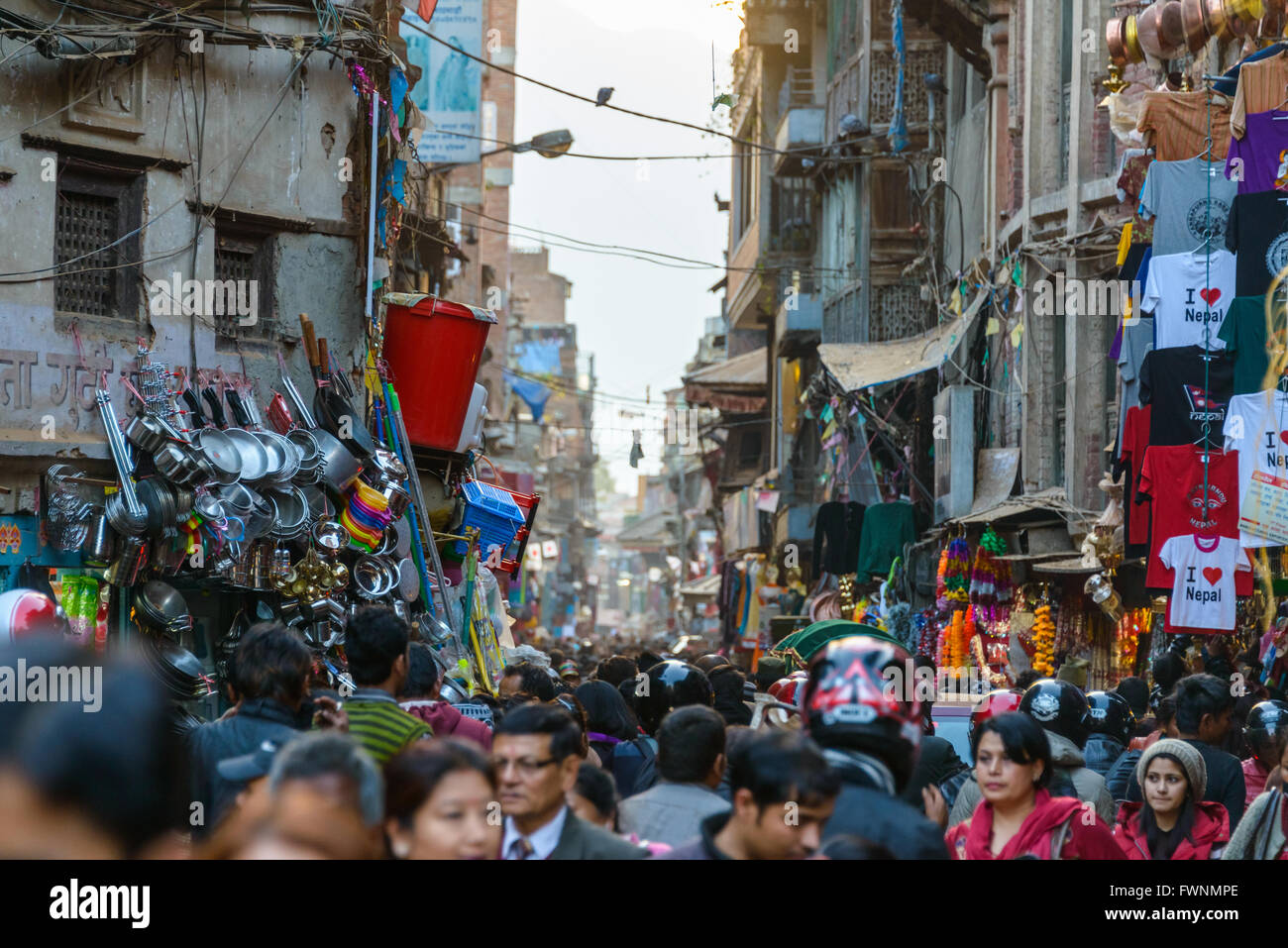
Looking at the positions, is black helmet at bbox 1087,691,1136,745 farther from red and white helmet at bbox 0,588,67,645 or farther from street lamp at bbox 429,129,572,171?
street lamp at bbox 429,129,572,171

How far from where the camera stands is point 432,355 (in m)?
17.5

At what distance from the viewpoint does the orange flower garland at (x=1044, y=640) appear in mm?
17922

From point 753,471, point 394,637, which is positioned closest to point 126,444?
point 394,637

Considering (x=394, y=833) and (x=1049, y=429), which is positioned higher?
(x=1049, y=429)

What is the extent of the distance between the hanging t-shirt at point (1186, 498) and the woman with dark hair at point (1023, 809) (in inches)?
319

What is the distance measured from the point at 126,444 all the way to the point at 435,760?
33.4ft

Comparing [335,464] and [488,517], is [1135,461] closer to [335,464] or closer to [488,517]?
[335,464]

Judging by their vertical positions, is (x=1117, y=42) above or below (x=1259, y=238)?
above

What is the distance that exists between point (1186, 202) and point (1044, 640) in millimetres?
5735

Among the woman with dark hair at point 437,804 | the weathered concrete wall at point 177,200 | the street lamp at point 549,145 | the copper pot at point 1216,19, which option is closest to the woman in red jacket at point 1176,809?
the woman with dark hair at point 437,804

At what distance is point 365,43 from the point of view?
1559 cm

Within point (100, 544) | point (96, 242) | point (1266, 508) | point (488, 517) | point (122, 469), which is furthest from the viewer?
point (488, 517)

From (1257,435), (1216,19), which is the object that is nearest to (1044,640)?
(1257,435)
